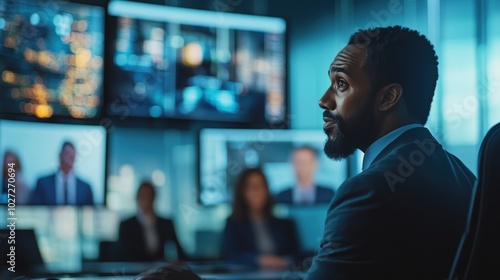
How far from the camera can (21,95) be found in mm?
2748

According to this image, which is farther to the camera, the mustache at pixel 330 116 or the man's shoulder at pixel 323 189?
the man's shoulder at pixel 323 189

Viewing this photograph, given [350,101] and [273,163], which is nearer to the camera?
[350,101]

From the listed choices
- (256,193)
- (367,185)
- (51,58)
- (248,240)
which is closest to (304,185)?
(256,193)

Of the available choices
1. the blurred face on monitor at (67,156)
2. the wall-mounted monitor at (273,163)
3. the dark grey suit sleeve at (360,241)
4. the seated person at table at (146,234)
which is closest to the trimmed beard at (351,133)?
the dark grey suit sleeve at (360,241)

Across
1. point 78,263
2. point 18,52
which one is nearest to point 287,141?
point 78,263

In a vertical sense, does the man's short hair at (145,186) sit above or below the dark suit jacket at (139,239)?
above

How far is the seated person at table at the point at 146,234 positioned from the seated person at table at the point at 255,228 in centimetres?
30

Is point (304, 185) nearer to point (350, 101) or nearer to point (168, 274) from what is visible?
point (350, 101)

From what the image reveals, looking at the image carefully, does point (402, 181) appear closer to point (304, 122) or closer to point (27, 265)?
point (27, 265)

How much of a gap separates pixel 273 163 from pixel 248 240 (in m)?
0.57

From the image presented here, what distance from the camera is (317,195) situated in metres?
3.60

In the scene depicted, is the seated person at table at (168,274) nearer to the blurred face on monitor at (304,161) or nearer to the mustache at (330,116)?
the mustache at (330,116)

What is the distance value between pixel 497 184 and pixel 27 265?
7.03ft

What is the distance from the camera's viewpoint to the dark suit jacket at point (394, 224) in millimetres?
694
